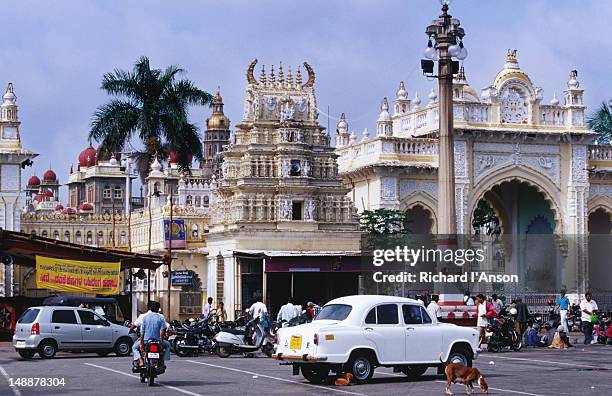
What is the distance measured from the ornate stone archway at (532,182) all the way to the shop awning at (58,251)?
27.6m

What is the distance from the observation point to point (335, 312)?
22547 mm

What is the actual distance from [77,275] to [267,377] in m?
16.0

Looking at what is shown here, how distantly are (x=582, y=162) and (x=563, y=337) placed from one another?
3195 centimetres

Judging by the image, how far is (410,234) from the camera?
59.8 meters

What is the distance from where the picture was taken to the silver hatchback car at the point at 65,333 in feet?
100

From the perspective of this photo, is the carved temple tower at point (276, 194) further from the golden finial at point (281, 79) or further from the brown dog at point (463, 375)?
the brown dog at point (463, 375)

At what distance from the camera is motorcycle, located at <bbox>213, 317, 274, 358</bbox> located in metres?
31.5

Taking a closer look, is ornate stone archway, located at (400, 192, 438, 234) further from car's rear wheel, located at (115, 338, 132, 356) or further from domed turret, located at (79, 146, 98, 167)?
domed turret, located at (79, 146, 98, 167)

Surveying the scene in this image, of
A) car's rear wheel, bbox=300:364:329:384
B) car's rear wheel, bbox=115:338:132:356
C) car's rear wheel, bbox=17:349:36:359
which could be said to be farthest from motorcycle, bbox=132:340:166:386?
car's rear wheel, bbox=115:338:132:356

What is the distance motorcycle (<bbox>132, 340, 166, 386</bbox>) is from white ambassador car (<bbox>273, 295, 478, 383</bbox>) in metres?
2.07

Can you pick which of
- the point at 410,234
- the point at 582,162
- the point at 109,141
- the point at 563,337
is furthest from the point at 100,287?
the point at 582,162

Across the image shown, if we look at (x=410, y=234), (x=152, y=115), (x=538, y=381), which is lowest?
(x=538, y=381)

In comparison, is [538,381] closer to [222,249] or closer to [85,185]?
[222,249]

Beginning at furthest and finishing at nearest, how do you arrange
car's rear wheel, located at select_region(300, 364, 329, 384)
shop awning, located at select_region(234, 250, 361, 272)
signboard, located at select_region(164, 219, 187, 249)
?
1. signboard, located at select_region(164, 219, 187, 249)
2. shop awning, located at select_region(234, 250, 361, 272)
3. car's rear wheel, located at select_region(300, 364, 329, 384)
